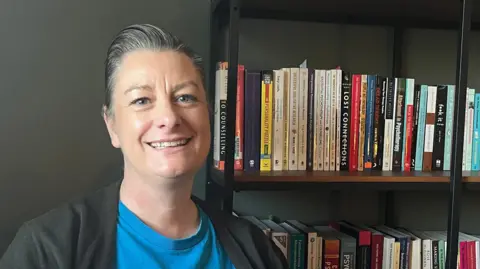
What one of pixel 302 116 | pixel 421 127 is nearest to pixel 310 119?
pixel 302 116

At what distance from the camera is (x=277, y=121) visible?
1.49 metres

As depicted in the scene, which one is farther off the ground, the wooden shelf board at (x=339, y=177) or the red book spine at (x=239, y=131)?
the red book spine at (x=239, y=131)

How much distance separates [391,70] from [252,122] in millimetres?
618

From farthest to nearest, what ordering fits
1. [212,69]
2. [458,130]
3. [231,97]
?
[212,69] < [458,130] < [231,97]

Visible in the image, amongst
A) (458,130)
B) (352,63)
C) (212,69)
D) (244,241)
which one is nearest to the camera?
(244,241)

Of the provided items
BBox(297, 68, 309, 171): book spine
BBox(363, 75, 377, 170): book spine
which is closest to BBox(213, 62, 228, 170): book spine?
BBox(297, 68, 309, 171): book spine

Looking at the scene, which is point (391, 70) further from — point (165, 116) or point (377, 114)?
point (165, 116)

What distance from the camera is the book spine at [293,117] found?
151cm

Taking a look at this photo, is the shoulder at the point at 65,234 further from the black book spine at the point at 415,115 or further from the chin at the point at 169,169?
the black book spine at the point at 415,115

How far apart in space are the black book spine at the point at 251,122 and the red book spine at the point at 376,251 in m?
0.44

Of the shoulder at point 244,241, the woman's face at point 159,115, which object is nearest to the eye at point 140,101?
the woman's face at point 159,115

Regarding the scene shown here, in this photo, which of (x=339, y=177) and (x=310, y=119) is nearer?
(x=339, y=177)

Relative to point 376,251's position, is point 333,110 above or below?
above

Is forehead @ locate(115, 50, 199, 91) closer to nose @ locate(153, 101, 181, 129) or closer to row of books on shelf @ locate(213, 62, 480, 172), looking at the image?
nose @ locate(153, 101, 181, 129)
